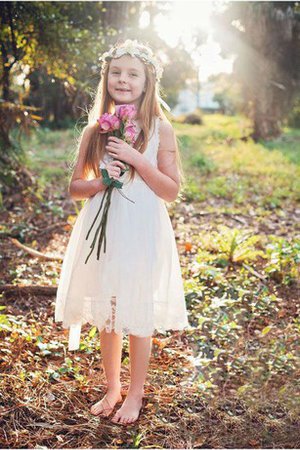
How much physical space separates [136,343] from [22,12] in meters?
5.64

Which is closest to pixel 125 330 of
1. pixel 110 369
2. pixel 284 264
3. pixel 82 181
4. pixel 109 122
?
pixel 110 369

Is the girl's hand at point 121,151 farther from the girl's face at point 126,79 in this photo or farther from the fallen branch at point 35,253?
the fallen branch at point 35,253

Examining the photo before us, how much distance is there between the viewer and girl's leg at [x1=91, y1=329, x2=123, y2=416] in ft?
9.25

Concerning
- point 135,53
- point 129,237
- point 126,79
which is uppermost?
point 135,53

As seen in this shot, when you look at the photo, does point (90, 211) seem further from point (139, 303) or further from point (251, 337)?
point (251, 337)

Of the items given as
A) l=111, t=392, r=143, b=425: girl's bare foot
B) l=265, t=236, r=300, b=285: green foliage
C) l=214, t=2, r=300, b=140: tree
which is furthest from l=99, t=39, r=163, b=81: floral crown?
l=214, t=2, r=300, b=140: tree

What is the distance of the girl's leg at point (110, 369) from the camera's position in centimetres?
282

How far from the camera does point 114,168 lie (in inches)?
101

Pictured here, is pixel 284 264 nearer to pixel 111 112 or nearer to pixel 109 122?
pixel 111 112

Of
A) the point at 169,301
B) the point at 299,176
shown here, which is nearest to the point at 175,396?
the point at 169,301

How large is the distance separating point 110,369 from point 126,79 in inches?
58.0

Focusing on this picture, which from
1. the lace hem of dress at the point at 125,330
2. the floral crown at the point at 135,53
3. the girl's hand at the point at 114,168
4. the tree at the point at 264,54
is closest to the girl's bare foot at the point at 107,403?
the lace hem of dress at the point at 125,330

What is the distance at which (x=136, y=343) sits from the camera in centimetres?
277

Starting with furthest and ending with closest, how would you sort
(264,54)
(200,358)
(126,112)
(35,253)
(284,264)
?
(264,54)
(35,253)
(284,264)
(200,358)
(126,112)
